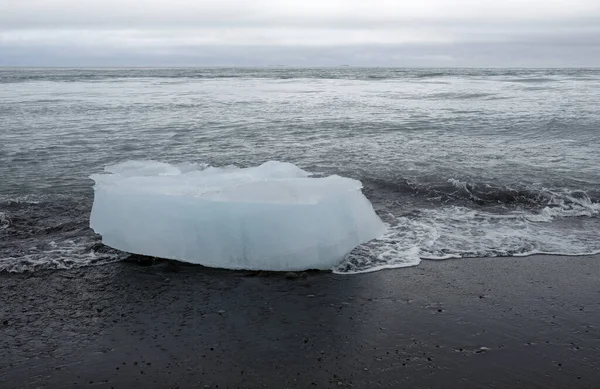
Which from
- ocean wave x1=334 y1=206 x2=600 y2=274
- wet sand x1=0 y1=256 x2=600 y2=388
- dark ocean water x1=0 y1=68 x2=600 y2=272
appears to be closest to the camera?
wet sand x1=0 y1=256 x2=600 y2=388

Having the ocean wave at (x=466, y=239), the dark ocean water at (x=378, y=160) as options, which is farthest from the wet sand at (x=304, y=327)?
the dark ocean water at (x=378, y=160)

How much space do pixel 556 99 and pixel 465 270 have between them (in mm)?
27257

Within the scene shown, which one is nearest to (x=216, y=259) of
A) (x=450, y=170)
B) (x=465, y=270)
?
(x=465, y=270)

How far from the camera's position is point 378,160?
13156 millimetres

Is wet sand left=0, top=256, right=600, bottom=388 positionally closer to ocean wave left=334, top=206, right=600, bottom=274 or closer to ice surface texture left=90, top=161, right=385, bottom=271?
ice surface texture left=90, top=161, right=385, bottom=271

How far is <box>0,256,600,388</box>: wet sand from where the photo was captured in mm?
4316

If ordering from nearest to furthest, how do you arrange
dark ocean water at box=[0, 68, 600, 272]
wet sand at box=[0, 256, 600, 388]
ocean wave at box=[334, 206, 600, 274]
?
wet sand at box=[0, 256, 600, 388] → ocean wave at box=[334, 206, 600, 274] → dark ocean water at box=[0, 68, 600, 272]

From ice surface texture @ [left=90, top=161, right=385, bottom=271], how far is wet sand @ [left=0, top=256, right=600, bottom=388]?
26 centimetres

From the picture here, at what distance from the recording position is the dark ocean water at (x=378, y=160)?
24.6ft

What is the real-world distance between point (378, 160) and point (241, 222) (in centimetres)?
740

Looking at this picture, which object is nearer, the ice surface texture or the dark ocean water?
the ice surface texture

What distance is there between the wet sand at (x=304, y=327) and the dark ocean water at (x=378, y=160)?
766mm

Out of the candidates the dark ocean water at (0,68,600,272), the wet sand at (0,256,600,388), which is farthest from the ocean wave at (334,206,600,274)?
the wet sand at (0,256,600,388)

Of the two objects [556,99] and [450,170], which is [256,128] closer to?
[450,170]
